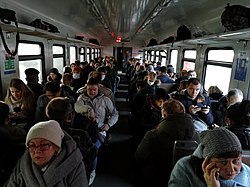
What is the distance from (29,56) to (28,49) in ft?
0.64

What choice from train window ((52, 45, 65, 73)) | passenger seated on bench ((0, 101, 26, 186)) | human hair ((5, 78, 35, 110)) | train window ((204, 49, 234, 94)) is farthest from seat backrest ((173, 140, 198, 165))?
train window ((52, 45, 65, 73))

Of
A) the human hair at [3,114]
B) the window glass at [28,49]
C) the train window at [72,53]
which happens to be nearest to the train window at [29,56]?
the window glass at [28,49]

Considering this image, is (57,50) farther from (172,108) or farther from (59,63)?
(172,108)

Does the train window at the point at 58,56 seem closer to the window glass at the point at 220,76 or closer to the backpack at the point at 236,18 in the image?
the window glass at the point at 220,76

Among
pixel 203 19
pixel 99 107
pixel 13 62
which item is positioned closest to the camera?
pixel 99 107

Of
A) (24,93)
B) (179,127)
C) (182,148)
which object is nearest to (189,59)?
(24,93)

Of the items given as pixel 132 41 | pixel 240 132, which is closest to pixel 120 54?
pixel 132 41

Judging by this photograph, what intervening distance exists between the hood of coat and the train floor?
65.2 inches

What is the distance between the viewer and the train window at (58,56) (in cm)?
703

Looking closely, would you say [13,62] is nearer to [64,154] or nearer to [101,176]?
[101,176]

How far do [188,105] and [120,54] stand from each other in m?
17.2

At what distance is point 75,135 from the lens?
2082 mm

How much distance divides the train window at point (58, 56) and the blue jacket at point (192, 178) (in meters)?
6.13

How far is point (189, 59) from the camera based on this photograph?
24.4 ft
